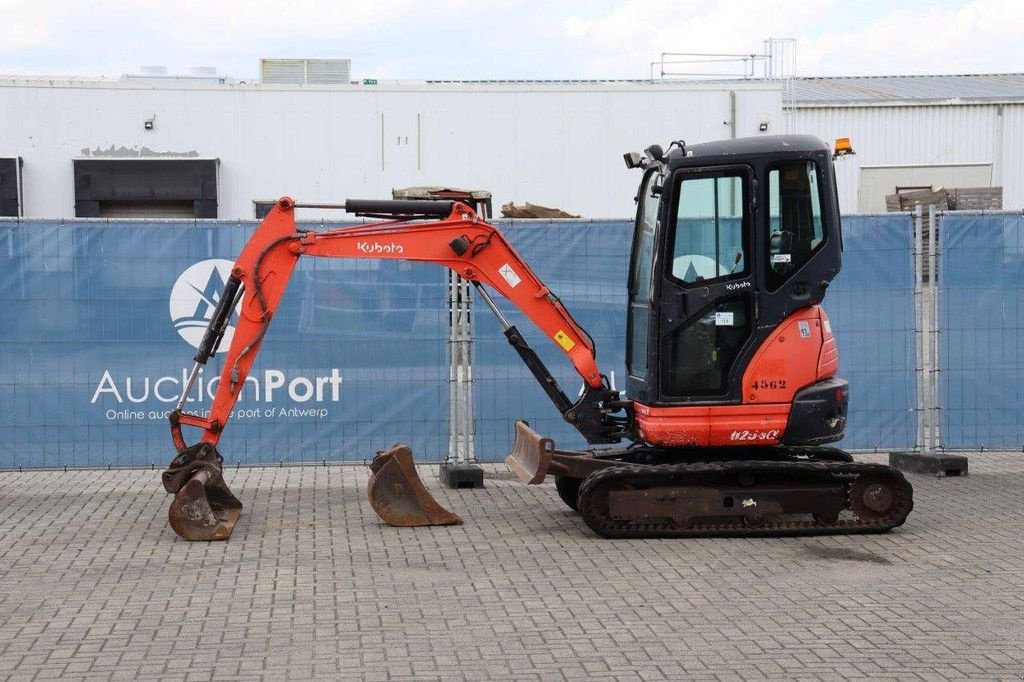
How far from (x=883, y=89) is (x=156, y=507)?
28973mm

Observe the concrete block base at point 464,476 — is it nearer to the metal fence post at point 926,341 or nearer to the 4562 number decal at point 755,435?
the 4562 number decal at point 755,435

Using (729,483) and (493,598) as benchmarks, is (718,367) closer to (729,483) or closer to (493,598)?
(729,483)

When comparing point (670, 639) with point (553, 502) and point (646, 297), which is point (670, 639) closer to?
point (646, 297)

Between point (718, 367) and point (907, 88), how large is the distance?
28554mm

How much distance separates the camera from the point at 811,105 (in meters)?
31.1

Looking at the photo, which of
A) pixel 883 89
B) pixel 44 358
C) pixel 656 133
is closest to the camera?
pixel 44 358

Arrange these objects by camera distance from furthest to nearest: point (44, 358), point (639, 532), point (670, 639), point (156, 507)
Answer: point (44, 358) → point (156, 507) → point (639, 532) → point (670, 639)

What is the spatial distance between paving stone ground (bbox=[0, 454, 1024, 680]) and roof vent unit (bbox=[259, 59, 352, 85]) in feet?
46.7

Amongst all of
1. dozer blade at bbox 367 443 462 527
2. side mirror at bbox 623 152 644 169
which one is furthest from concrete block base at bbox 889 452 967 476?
dozer blade at bbox 367 443 462 527

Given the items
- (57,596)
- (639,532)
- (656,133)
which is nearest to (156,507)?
(57,596)

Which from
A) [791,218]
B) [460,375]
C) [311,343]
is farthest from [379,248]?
[791,218]

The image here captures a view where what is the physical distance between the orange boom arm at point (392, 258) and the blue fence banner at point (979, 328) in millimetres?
4600

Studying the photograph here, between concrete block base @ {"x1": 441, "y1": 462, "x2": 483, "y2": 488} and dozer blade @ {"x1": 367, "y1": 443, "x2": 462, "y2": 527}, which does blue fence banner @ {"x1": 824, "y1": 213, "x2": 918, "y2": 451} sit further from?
dozer blade @ {"x1": 367, "y1": 443, "x2": 462, "y2": 527}

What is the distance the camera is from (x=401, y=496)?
34.0 ft
